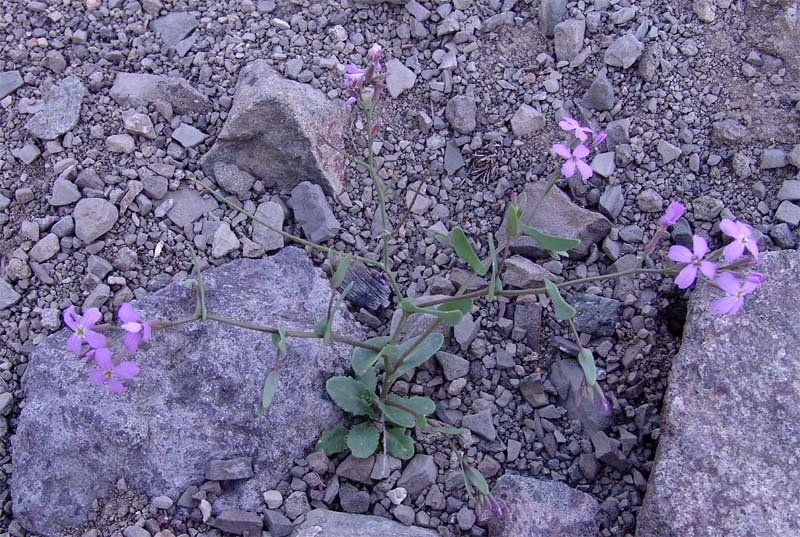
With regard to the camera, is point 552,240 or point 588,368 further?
point 552,240

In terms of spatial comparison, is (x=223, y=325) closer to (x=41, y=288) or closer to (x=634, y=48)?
(x=41, y=288)

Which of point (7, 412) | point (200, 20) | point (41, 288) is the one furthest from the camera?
point (200, 20)

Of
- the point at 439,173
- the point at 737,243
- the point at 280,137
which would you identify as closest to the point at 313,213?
the point at 280,137

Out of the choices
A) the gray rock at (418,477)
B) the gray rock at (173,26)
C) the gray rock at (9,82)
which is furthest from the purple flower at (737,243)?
the gray rock at (9,82)

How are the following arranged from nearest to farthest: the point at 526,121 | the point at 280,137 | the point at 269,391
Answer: the point at 269,391 → the point at 280,137 → the point at 526,121

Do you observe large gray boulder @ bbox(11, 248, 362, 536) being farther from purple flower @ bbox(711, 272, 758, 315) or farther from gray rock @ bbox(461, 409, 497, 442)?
purple flower @ bbox(711, 272, 758, 315)

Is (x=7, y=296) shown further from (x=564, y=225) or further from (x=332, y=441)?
(x=564, y=225)

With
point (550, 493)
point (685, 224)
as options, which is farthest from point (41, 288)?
point (685, 224)
